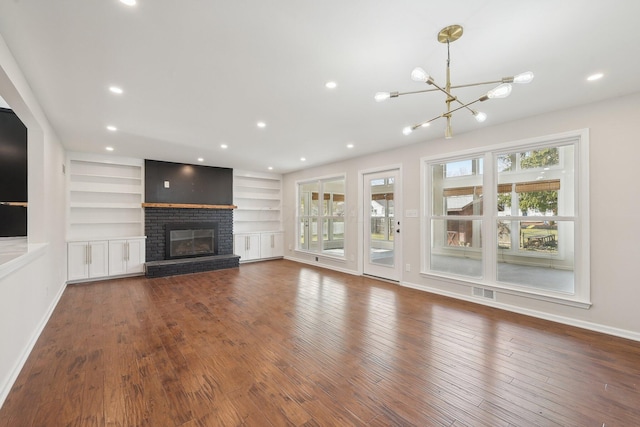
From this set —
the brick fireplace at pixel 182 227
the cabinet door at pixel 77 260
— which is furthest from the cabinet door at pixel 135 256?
the cabinet door at pixel 77 260

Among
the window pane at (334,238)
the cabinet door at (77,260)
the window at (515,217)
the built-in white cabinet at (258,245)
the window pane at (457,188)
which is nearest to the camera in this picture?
the window at (515,217)

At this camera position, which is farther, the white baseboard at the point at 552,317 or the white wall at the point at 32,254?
the white baseboard at the point at 552,317

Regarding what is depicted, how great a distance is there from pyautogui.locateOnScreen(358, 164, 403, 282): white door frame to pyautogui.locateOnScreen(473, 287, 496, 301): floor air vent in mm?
1274

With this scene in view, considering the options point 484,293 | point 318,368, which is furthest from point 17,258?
point 484,293

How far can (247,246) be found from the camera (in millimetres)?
7203

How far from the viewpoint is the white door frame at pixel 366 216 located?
491 cm

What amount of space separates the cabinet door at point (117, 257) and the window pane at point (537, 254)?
6.70 m

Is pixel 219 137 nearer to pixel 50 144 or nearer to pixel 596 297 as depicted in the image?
pixel 50 144

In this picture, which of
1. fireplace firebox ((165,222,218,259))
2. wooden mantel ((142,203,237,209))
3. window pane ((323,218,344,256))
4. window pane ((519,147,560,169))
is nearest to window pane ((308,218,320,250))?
window pane ((323,218,344,256))

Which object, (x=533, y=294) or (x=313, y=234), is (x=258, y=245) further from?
(x=533, y=294)

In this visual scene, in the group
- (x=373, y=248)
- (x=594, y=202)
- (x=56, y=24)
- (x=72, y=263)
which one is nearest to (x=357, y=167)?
(x=373, y=248)

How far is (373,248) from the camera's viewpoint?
218 inches

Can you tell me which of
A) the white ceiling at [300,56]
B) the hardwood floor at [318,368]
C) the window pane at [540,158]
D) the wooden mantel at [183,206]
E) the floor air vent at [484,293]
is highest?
the white ceiling at [300,56]

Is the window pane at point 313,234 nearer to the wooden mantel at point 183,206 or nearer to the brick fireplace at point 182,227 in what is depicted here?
the brick fireplace at point 182,227
